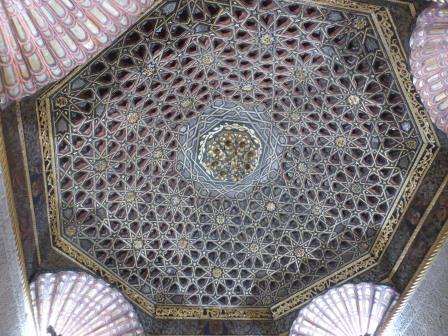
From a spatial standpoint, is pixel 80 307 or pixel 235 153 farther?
pixel 235 153

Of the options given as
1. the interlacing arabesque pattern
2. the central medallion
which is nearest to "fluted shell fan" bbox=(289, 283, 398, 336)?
the interlacing arabesque pattern

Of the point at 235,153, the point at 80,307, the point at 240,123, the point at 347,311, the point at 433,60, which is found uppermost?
the point at 240,123

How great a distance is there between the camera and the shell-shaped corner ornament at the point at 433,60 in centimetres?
718

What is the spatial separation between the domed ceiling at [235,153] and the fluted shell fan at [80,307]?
0.31m

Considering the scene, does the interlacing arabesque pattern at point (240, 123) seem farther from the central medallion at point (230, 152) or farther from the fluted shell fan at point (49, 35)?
the fluted shell fan at point (49, 35)

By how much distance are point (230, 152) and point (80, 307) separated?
3.34 metres

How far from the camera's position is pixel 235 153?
9977mm

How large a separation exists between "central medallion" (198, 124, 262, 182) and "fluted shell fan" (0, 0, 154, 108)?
2.70m

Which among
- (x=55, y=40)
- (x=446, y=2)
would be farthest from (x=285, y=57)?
(x=55, y=40)

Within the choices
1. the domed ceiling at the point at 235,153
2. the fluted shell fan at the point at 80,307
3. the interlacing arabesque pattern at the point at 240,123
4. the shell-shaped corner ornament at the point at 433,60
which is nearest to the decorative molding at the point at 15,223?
the fluted shell fan at the point at 80,307

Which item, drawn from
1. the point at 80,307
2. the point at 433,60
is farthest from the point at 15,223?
the point at 433,60

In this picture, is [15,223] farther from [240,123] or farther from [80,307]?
[240,123]

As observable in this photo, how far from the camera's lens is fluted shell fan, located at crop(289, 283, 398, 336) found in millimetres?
9297

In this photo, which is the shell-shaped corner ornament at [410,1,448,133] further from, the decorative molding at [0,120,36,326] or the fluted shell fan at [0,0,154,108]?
the decorative molding at [0,120,36,326]
